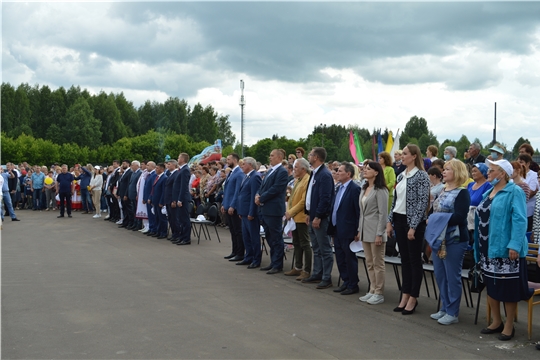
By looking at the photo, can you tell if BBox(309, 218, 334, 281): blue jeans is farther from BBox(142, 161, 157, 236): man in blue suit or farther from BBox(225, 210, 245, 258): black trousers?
BBox(142, 161, 157, 236): man in blue suit

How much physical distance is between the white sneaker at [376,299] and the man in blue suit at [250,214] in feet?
11.5

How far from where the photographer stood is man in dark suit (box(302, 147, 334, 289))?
9.04 m

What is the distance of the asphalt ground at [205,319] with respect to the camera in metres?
5.81

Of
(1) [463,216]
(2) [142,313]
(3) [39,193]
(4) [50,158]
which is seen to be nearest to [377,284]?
(1) [463,216]

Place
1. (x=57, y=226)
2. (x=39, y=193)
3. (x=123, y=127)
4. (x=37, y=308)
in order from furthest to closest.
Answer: (x=123, y=127) → (x=39, y=193) → (x=57, y=226) → (x=37, y=308)

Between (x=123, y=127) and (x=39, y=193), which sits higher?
(x=123, y=127)

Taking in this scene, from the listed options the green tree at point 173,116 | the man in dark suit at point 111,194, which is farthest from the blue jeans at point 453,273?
the green tree at point 173,116

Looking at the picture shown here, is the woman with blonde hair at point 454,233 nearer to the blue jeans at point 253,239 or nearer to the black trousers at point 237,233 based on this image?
the blue jeans at point 253,239

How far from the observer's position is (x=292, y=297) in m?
8.42

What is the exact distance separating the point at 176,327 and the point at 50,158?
58575 millimetres

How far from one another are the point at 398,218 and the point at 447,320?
145 cm

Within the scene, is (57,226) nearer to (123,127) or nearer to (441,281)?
(441,281)

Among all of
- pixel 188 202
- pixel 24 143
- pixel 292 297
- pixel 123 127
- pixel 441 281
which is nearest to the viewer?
pixel 441 281

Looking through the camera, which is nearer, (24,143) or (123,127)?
(24,143)
